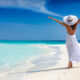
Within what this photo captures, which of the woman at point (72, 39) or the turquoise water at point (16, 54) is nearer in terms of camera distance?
the woman at point (72, 39)

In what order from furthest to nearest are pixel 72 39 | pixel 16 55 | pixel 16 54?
1. pixel 16 54
2. pixel 16 55
3. pixel 72 39

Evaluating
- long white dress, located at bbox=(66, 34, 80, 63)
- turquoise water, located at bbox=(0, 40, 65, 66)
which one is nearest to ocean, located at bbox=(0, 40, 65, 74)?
turquoise water, located at bbox=(0, 40, 65, 66)

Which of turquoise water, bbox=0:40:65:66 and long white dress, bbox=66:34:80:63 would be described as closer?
long white dress, bbox=66:34:80:63

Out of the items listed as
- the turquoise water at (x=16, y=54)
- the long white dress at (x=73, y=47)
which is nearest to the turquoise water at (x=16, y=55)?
the turquoise water at (x=16, y=54)

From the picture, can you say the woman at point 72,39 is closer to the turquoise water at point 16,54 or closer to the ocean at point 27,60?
the ocean at point 27,60

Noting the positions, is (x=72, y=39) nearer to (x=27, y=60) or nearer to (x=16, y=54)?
(x=27, y=60)

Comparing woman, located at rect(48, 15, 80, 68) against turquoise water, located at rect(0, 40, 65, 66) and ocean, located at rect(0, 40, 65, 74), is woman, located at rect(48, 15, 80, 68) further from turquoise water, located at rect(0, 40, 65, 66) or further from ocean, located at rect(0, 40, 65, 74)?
turquoise water, located at rect(0, 40, 65, 66)

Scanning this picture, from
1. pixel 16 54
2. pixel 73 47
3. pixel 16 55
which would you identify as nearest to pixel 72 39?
pixel 73 47

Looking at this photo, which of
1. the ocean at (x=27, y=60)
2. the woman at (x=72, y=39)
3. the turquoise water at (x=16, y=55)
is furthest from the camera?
the turquoise water at (x=16, y=55)

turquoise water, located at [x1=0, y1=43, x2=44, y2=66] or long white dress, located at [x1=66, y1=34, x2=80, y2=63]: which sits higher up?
turquoise water, located at [x1=0, y1=43, x2=44, y2=66]

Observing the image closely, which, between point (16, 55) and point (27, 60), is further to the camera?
point (16, 55)

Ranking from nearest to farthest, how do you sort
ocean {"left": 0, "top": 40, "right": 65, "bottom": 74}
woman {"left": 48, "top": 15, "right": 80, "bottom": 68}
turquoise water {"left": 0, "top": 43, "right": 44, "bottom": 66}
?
1. woman {"left": 48, "top": 15, "right": 80, "bottom": 68}
2. ocean {"left": 0, "top": 40, "right": 65, "bottom": 74}
3. turquoise water {"left": 0, "top": 43, "right": 44, "bottom": 66}

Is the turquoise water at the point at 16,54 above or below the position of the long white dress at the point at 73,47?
above

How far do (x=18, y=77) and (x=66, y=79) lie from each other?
1.19 meters
